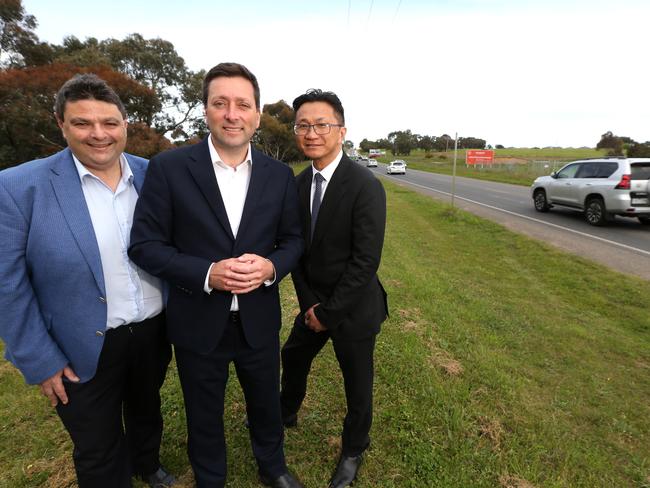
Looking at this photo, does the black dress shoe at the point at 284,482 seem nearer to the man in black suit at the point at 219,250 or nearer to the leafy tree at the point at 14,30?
the man in black suit at the point at 219,250

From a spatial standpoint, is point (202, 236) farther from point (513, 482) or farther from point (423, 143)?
point (423, 143)

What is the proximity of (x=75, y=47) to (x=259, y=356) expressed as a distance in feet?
126

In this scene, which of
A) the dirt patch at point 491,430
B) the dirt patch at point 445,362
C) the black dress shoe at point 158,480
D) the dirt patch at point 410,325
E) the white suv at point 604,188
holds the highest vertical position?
the white suv at point 604,188

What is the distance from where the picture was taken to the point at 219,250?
174 cm

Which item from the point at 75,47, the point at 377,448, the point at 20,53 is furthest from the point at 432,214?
the point at 75,47

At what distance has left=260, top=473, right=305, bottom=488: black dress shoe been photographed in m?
2.20

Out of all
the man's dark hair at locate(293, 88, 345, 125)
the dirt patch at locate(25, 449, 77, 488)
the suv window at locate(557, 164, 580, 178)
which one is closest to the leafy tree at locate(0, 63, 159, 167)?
the suv window at locate(557, 164, 580, 178)

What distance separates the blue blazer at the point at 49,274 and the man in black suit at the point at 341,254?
109 centimetres

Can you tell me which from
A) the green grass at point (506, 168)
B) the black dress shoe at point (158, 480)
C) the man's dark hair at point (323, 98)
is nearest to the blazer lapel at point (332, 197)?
the man's dark hair at point (323, 98)

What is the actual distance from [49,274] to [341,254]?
139cm

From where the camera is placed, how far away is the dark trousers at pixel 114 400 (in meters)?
1.77

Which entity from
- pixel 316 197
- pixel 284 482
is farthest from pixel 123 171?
pixel 284 482

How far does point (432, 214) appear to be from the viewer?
12.5m

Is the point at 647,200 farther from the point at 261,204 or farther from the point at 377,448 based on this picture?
the point at 261,204
